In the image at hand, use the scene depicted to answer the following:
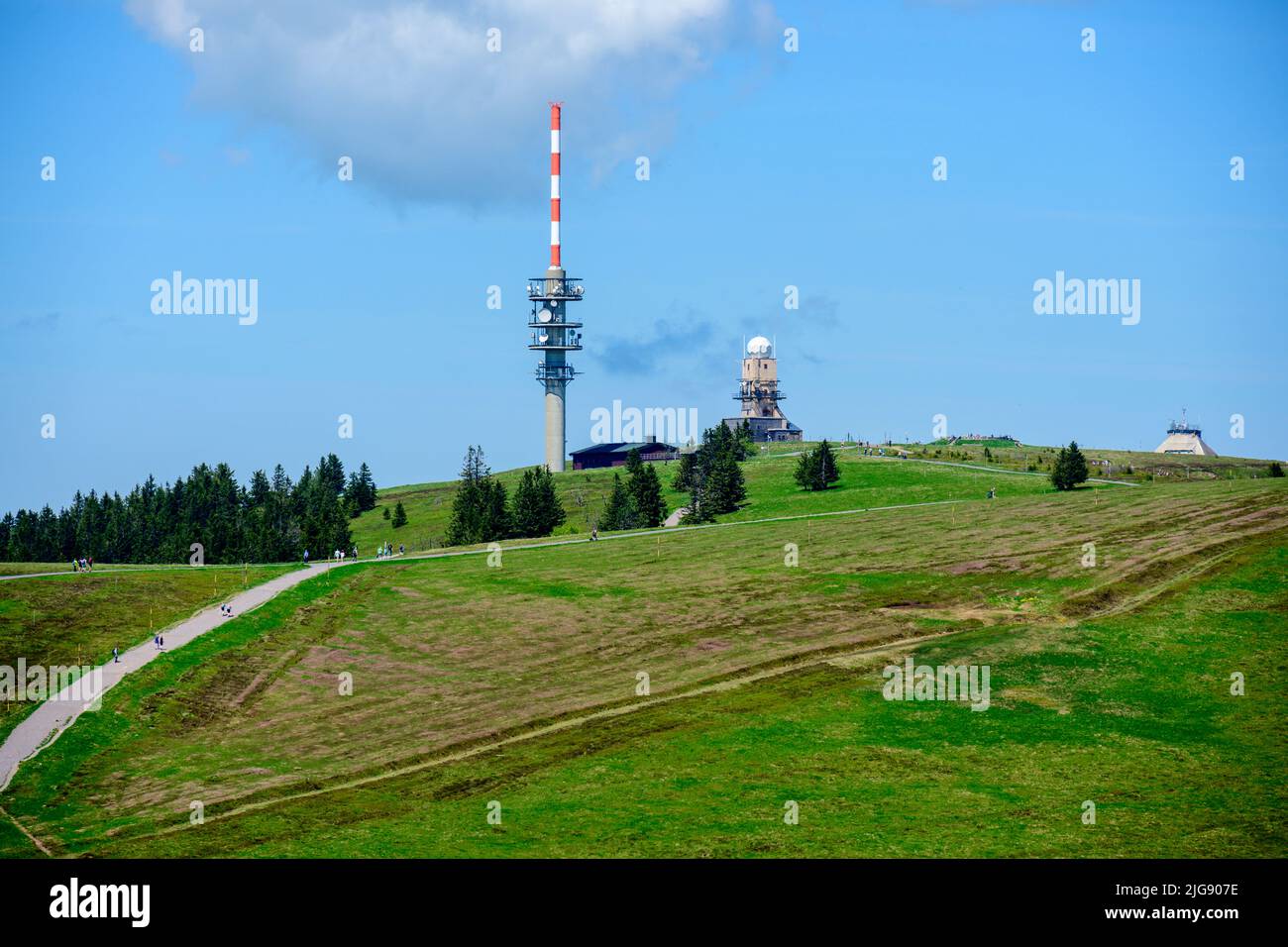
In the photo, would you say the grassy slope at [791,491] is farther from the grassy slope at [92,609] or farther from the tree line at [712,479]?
the grassy slope at [92,609]

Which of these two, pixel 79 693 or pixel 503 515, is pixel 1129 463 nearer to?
pixel 503 515

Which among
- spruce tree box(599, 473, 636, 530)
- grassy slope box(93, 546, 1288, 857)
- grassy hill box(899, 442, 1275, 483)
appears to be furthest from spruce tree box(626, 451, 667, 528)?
grassy slope box(93, 546, 1288, 857)

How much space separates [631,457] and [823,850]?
108m

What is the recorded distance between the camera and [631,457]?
157250 mm

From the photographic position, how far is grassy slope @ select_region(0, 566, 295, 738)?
3041 inches

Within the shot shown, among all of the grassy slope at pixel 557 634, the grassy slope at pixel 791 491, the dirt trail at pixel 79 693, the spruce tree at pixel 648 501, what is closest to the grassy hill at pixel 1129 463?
the grassy slope at pixel 791 491

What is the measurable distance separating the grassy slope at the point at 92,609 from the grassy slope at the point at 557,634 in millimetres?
5340

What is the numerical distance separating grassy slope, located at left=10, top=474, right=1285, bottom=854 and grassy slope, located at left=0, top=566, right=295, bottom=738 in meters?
5.34

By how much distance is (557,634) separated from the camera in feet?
280

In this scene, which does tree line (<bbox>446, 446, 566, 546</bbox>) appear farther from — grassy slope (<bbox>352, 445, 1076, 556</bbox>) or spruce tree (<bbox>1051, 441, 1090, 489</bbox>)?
spruce tree (<bbox>1051, 441, 1090, 489</bbox>)
